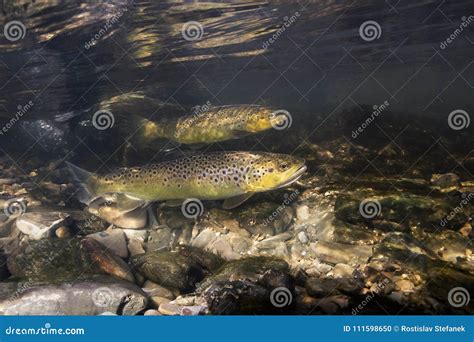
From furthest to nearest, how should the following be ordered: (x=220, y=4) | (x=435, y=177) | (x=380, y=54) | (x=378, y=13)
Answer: (x=380, y=54), (x=378, y=13), (x=220, y=4), (x=435, y=177)

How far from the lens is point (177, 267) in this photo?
20.6ft

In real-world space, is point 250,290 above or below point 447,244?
below

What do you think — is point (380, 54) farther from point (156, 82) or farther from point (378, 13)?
A: point (156, 82)

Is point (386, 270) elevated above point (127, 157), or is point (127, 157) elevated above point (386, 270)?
point (127, 157)

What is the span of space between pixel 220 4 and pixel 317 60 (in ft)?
62.4

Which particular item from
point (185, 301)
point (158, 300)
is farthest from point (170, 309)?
point (158, 300)

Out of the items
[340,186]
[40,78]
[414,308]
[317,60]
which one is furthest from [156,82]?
[414,308]

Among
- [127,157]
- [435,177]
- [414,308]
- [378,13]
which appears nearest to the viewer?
[414,308]

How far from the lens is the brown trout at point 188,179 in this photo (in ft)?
23.7

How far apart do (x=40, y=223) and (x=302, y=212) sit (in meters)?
6.07

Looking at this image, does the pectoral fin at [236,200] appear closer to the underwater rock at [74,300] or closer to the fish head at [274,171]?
the fish head at [274,171]

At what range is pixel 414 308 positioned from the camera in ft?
15.8

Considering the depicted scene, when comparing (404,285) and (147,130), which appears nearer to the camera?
(404,285)

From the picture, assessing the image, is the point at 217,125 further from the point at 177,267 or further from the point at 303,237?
the point at 177,267
